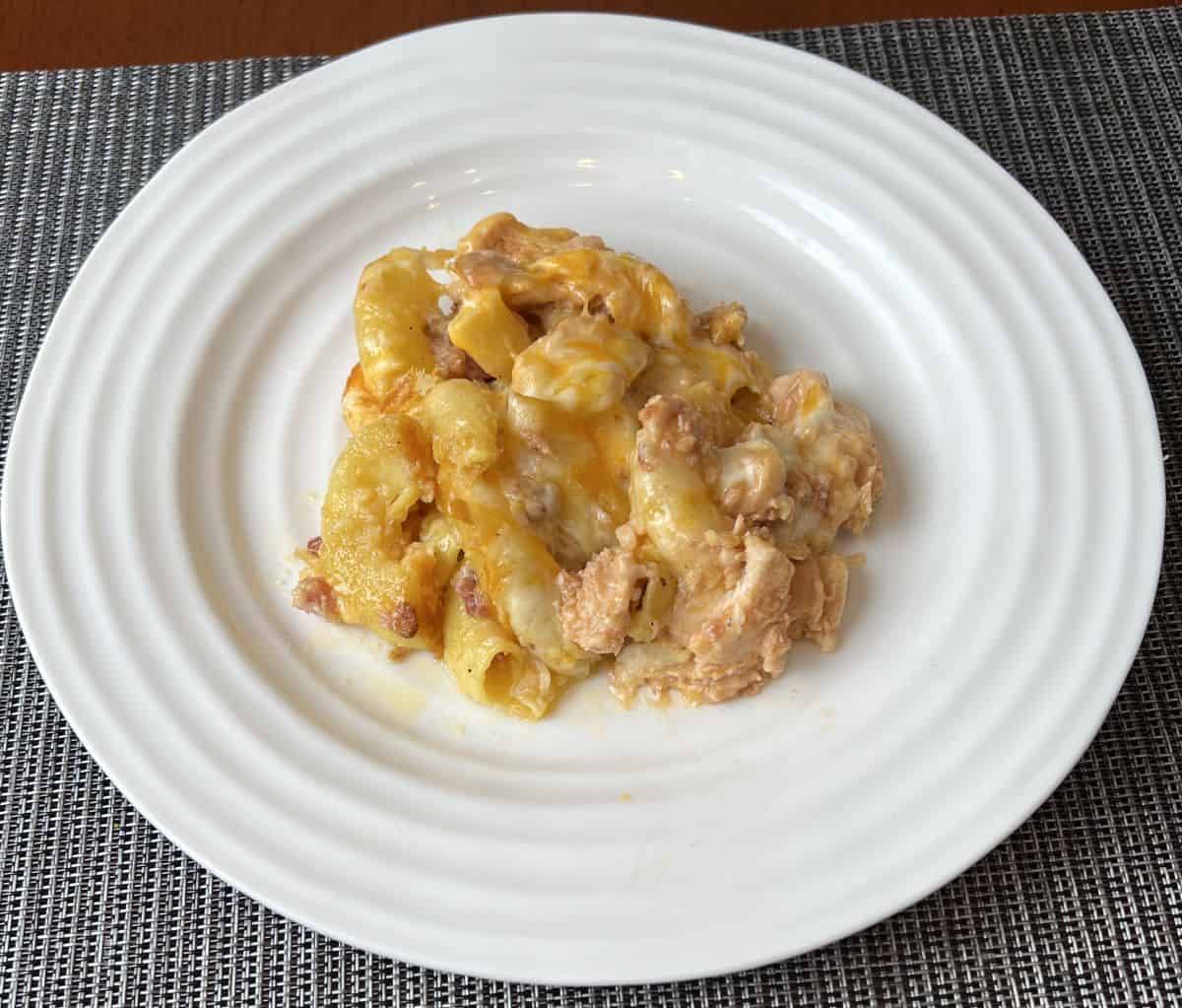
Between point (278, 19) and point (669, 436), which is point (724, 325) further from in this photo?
point (278, 19)

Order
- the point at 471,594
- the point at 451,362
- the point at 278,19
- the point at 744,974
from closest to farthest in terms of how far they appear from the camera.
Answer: the point at 744,974 → the point at 471,594 → the point at 451,362 → the point at 278,19

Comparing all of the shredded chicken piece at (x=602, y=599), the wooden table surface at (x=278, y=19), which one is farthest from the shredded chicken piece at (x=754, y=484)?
the wooden table surface at (x=278, y=19)

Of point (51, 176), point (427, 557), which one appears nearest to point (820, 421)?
point (427, 557)

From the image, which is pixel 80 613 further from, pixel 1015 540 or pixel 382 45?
pixel 1015 540

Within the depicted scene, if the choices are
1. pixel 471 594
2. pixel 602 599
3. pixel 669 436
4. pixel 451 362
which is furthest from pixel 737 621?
pixel 451 362

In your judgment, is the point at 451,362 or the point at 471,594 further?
the point at 451,362

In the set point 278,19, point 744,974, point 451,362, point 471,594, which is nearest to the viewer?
point 744,974

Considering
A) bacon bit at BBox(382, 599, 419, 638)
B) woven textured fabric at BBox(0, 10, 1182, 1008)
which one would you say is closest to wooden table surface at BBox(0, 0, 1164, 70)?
woven textured fabric at BBox(0, 10, 1182, 1008)
